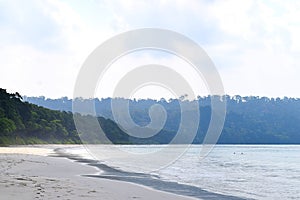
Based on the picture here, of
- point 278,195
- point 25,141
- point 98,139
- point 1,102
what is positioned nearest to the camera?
point 278,195

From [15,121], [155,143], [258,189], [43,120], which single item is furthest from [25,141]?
[155,143]

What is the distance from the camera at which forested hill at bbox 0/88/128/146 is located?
3189 inches

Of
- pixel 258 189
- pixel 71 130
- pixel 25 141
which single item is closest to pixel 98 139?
pixel 71 130

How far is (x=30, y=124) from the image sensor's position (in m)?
96.2

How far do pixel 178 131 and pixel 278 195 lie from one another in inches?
6722

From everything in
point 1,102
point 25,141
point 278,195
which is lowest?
point 278,195

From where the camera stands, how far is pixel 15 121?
87.1m

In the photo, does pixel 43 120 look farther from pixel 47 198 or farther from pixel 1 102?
pixel 47 198

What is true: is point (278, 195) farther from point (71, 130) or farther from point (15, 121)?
point (71, 130)

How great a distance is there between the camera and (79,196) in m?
14.2

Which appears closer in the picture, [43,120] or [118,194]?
[118,194]

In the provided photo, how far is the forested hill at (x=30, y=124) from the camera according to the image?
81012mm

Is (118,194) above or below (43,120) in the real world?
below

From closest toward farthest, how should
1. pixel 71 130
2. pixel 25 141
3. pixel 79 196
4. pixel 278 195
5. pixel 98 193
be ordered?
pixel 79 196
pixel 98 193
pixel 278 195
pixel 25 141
pixel 71 130
